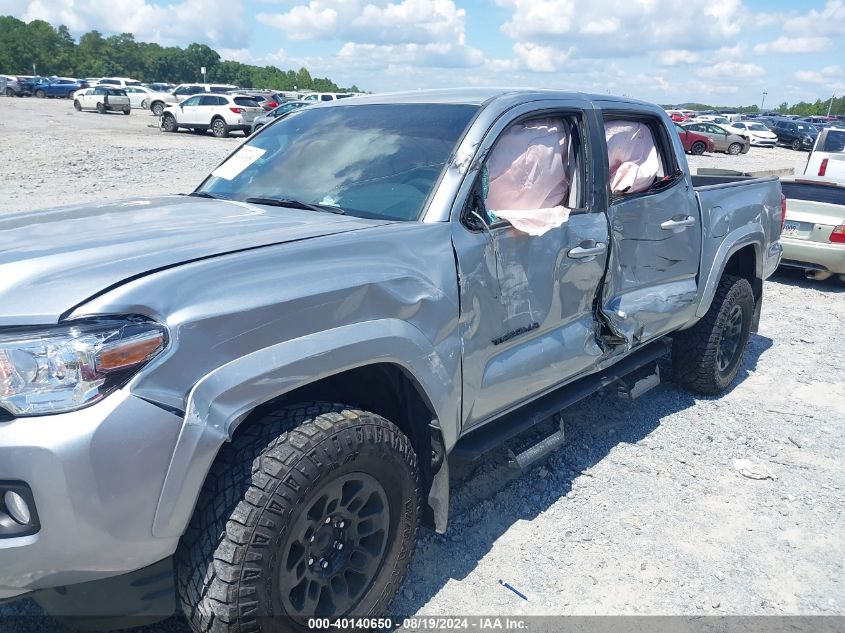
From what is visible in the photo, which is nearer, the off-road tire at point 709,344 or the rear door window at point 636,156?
the rear door window at point 636,156

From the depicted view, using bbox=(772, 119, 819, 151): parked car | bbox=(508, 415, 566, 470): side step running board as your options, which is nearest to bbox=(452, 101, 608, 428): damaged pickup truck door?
bbox=(508, 415, 566, 470): side step running board

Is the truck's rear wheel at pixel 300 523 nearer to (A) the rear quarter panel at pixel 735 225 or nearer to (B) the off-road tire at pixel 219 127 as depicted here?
(A) the rear quarter panel at pixel 735 225

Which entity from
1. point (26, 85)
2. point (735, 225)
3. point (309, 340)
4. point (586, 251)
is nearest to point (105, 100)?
point (26, 85)

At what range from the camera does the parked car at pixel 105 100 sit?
36.8m

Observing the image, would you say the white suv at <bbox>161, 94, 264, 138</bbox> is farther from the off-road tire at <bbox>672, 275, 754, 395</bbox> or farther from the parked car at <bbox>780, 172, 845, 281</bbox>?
the off-road tire at <bbox>672, 275, 754, 395</bbox>

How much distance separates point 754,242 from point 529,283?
9.20 ft

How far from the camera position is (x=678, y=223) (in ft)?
13.5

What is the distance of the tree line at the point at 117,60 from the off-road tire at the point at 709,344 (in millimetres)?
97051

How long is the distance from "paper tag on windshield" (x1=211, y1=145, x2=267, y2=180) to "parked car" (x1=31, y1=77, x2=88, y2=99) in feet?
187

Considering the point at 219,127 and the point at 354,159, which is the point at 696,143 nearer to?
the point at 219,127

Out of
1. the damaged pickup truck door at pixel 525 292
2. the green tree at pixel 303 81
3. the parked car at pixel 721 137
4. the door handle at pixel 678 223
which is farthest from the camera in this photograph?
the green tree at pixel 303 81

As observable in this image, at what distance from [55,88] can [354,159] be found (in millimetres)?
58921

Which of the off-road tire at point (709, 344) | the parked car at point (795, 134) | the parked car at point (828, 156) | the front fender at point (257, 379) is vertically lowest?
the parked car at point (795, 134)

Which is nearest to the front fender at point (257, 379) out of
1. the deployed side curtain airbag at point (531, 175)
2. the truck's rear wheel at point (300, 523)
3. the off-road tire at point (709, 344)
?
the truck's rear wheel at point (300, 523)
